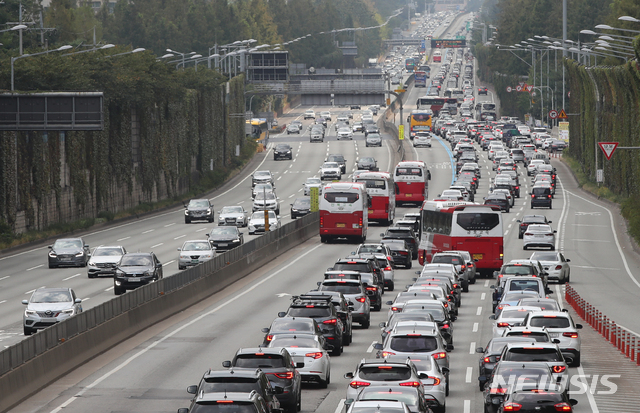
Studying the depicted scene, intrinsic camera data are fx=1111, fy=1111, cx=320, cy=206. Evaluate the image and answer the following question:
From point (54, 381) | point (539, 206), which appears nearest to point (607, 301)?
point (54, 381)

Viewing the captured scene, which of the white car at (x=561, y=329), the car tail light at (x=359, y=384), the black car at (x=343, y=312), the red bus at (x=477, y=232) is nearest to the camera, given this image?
the car tail light at (x=359, y=384)

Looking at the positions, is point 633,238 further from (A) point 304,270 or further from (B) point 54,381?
(B) point 54,381

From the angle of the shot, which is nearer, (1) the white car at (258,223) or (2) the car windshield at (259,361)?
(2) the car windshield at (259,361)

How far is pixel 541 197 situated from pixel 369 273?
148 ft

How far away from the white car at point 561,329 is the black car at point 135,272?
1818cm

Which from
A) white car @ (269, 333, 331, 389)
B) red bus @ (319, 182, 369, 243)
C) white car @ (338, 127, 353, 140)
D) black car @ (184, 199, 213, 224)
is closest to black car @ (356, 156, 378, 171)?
black car @ (184, 199, 213, 224)

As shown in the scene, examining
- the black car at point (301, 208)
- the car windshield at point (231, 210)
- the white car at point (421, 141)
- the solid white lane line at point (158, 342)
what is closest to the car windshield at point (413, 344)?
the solid white lane line at point (158, 342)

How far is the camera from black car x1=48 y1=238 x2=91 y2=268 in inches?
2020

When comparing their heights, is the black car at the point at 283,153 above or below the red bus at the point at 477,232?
below

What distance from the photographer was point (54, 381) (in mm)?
25922

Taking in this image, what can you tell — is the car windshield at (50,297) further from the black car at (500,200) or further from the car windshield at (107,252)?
the black car at (500,200)

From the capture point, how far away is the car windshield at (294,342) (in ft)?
80.0

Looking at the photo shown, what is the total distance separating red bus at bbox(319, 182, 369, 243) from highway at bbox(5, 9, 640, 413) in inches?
39.3

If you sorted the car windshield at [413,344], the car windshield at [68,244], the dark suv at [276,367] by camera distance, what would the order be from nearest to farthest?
the dark suv at [276,367], the car windshield at [413,344], the car windshield at [68,244]
